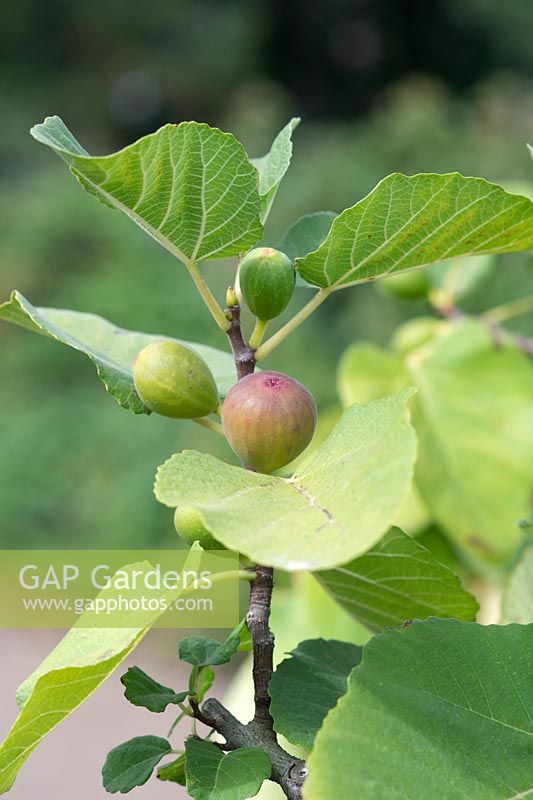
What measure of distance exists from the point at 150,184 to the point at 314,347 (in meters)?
3.77

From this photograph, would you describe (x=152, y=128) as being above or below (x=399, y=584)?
above

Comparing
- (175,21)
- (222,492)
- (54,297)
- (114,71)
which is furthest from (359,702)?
(114,71)

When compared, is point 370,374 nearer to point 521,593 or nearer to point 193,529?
point 521,593

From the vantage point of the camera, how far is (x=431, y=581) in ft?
1.71

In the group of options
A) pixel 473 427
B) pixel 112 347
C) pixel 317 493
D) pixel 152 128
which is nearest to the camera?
pixel 317 493

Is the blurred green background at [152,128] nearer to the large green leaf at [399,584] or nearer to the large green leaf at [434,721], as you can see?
the large green leaf at [399,584]

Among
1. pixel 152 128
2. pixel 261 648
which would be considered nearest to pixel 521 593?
pixel 261 648

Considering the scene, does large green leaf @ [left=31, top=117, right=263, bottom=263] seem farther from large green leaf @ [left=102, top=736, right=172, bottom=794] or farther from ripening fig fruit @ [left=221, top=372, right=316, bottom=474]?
large green leaf @ [left=102, top=736, right=172, bottom=794]

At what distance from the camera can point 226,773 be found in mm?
402

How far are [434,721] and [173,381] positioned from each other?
201mm

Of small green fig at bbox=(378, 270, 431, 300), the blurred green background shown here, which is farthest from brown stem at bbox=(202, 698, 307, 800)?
the blurred green background

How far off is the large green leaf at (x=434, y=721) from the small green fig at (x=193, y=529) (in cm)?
10

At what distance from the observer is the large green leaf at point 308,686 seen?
41 cm

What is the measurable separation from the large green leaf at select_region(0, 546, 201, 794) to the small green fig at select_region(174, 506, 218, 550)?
0.02 meters
